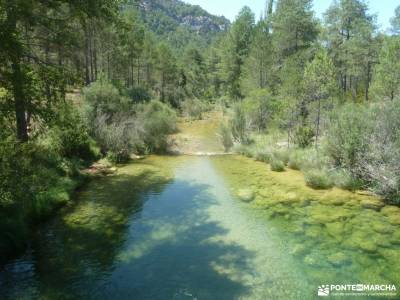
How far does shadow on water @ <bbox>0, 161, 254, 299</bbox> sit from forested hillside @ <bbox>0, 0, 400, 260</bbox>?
960 millimetres

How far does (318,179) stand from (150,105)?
16.0 metres

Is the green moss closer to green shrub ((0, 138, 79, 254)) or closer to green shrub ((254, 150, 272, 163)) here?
green shrub ((254, 150, 272, 163))

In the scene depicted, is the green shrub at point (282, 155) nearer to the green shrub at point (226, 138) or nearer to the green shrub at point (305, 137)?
the green shrub at point (305, 137)

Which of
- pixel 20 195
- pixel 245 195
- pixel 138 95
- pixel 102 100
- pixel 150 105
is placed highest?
pixel 138 95

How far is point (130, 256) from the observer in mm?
8945

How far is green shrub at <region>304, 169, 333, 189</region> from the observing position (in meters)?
14.0

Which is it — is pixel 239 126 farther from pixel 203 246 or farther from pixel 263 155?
pixel 203 246

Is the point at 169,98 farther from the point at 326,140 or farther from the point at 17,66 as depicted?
the point at 17,66

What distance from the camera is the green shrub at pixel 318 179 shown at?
13984 millimetres

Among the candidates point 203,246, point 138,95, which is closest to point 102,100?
point 138,95

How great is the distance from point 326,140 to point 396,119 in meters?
3.16

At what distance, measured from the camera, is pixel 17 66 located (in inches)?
316

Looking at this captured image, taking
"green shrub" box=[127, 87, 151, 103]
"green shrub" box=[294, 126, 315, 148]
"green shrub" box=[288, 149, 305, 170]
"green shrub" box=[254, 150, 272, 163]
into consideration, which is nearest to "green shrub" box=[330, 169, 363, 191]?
"green shrub" box=[288, 149, 305, 170]

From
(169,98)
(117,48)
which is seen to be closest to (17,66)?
(117,48)
